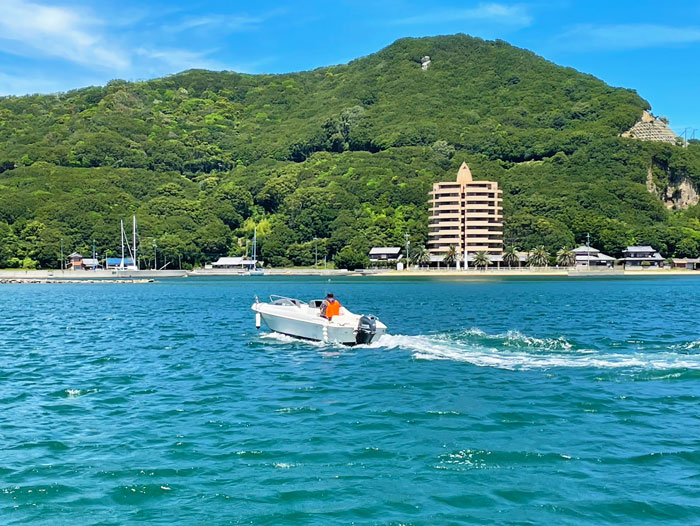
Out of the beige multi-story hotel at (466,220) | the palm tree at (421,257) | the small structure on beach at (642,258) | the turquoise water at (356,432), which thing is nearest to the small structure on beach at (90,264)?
the palm tree at (421,257)

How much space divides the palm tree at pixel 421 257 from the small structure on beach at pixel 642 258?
51.3m

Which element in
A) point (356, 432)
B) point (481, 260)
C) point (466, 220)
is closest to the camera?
point (356, 432)

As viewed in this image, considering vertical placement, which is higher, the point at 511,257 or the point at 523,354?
the point at 511,257

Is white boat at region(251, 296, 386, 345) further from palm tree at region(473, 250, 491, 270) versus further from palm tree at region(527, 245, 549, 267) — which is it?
palm tree at region(527, 245, 549, 267)

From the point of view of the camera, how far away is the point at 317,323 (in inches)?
1251

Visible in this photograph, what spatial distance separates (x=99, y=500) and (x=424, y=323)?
106ft

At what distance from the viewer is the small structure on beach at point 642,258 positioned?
166 m

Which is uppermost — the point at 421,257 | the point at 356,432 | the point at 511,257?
the point at 421,257

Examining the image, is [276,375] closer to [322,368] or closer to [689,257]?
[322,368]

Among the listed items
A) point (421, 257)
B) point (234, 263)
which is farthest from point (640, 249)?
point (234, 263)

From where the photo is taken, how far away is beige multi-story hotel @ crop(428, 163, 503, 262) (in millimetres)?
179250

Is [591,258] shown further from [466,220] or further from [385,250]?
[385,250]

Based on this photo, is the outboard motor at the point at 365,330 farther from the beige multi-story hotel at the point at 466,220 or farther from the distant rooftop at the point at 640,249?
the distant rooftop at the point at 640,249

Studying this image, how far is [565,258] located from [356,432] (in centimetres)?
15303
